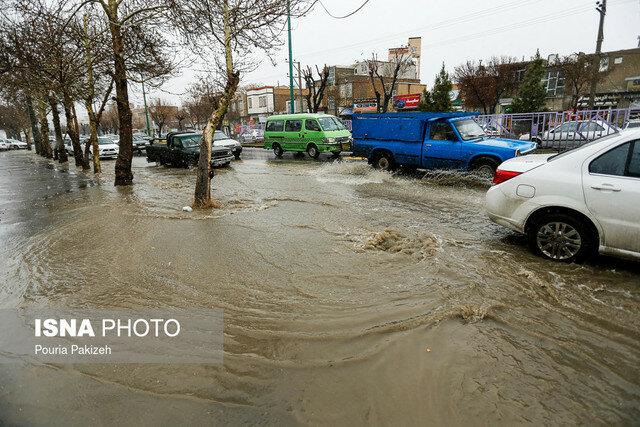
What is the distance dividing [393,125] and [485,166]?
3347mm

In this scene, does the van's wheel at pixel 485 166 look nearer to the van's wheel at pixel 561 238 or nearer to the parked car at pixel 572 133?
the van's wheel at pixel 561 238

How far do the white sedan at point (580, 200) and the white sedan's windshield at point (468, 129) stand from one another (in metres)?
5.77

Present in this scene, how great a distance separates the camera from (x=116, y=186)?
479 inches

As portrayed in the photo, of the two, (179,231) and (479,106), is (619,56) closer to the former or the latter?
(479,106)

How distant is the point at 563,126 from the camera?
14797 mm

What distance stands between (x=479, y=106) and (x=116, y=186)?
39.7 meters

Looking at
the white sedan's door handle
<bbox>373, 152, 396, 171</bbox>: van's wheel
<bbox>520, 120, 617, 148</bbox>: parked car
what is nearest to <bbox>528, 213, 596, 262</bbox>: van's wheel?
the white sedan's door handle

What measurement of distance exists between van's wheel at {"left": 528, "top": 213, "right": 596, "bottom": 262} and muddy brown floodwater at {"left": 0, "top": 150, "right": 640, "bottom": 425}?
186 millimetres

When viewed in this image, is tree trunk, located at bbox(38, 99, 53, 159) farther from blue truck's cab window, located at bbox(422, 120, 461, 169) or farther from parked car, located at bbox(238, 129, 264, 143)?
blue truck's cab window, located at bbox(422, 120, 461, 169)

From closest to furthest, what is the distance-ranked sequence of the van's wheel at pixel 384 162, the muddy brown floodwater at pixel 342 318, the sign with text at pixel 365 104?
the muddy brown floodwater at pixel 342 318, the van's wheel at pixel 384 162, the sign with text at pixel 365 104

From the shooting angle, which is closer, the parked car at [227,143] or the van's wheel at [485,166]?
the van's wheel at [485,166]

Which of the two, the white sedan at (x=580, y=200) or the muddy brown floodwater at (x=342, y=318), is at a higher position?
the white sedan at (x=580, y=200)

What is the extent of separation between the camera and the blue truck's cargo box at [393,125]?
11.0 meters

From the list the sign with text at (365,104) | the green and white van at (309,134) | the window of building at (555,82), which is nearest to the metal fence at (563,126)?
the green and white van at (309,134)
